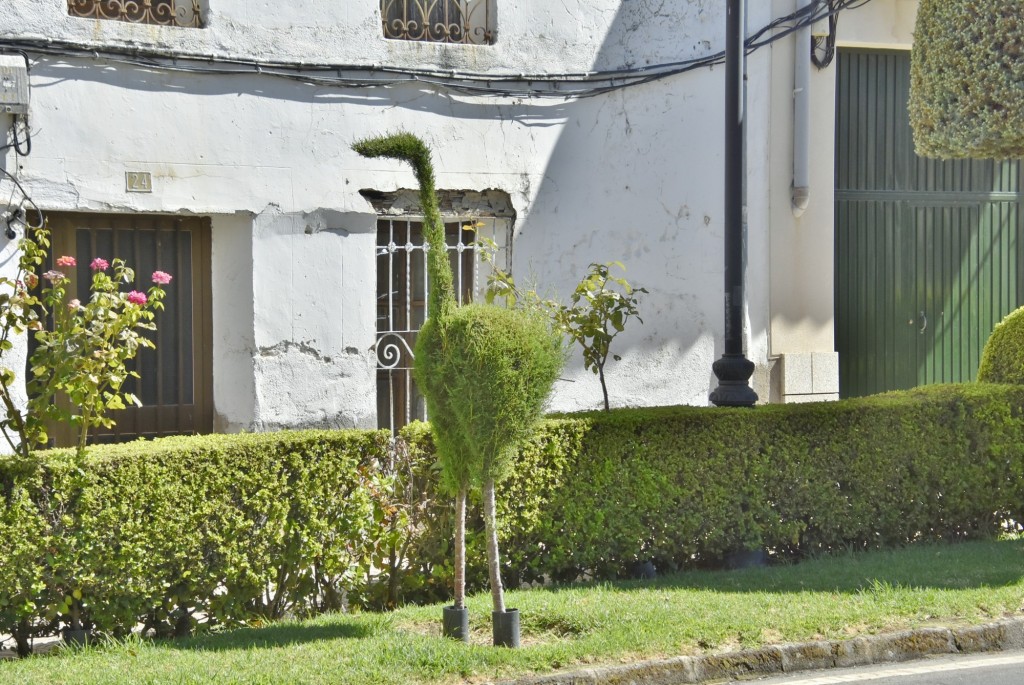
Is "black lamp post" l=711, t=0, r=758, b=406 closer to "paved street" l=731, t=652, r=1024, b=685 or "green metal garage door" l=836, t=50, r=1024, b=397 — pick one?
"paved street" l=731, t=652, r=1024, b=685

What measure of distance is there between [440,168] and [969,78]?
13.1 ft

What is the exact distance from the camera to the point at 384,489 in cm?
729

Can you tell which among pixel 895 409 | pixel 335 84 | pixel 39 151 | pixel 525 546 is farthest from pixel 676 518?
pixel 39 151

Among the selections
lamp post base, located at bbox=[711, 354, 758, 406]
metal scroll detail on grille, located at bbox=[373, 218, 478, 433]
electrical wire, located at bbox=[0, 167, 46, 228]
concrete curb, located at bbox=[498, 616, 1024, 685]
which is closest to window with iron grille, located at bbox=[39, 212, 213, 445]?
electrical wire, located at bbox=[0, 167, 46, 228]

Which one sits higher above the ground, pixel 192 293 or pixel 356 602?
pixel 192 293

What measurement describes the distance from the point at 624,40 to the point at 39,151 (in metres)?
4.88

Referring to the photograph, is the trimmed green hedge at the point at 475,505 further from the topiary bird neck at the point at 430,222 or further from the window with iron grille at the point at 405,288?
the window with iron grille at the point at 405,288

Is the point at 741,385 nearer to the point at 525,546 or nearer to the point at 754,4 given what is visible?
the point at 525,546

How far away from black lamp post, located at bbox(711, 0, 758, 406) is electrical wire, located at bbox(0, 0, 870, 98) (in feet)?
6.84

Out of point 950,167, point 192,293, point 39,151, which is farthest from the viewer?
point 950,167

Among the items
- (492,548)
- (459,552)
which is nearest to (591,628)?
(492,548)

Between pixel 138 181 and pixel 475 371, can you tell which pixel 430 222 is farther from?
pixel 138 181

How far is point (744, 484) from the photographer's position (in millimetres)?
8258

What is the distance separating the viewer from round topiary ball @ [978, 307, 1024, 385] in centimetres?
945
